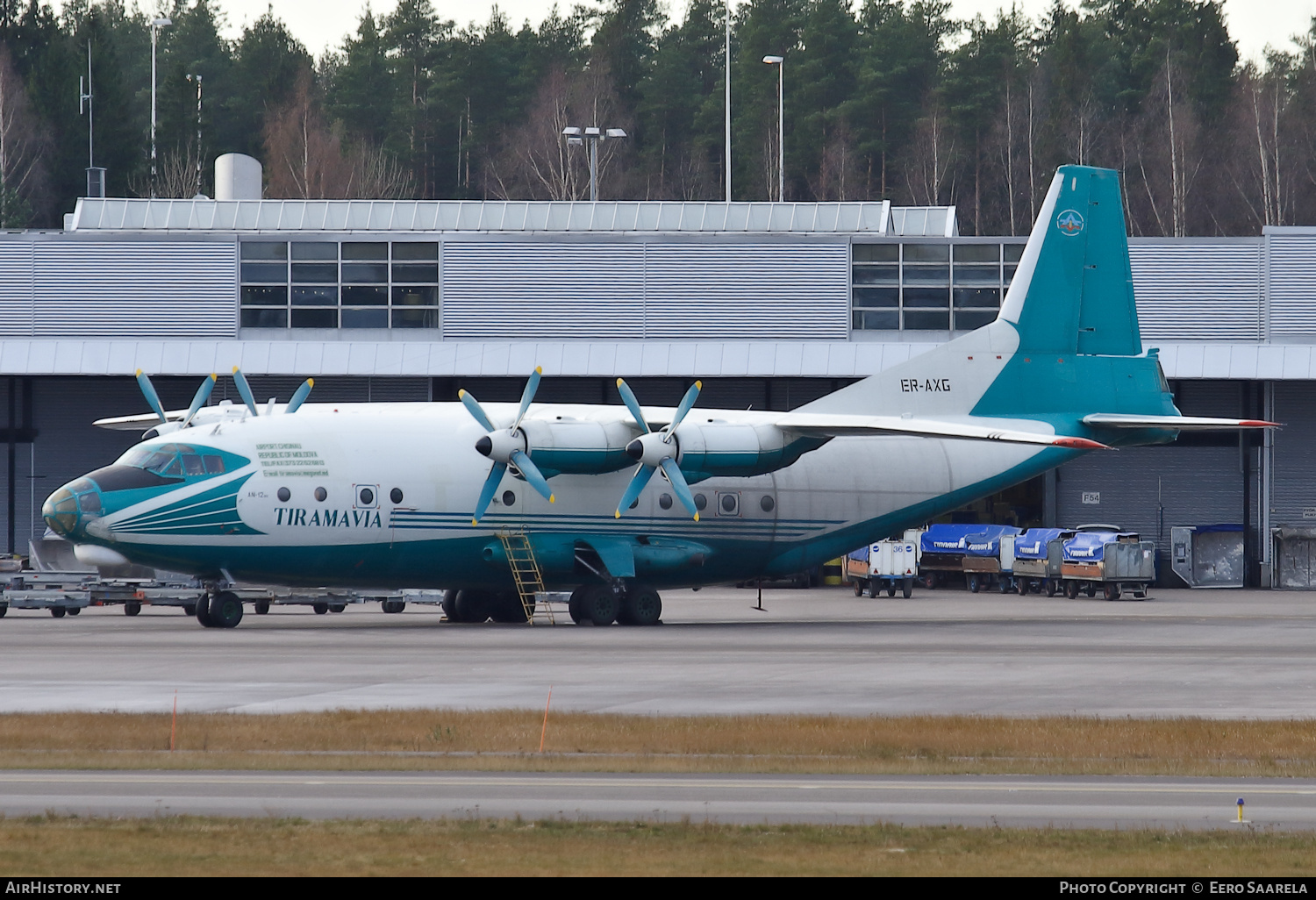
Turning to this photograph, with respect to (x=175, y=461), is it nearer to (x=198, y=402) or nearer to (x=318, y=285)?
(x=198, y=402)

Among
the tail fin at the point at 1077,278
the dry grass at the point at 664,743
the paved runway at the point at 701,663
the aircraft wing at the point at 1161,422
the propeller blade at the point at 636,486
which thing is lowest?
the paved runway at the point at 701,663

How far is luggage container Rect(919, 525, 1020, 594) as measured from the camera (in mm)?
58219

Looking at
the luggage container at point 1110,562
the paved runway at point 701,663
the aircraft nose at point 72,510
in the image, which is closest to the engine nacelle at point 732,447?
the paved runway at point 701,663

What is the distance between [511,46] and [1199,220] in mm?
55555

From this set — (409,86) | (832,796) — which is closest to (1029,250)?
(832,796)

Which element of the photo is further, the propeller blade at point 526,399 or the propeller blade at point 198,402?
the propeller blade at point 198,402

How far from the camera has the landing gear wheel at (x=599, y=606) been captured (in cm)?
3997

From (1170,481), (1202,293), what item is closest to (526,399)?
(1202,293)

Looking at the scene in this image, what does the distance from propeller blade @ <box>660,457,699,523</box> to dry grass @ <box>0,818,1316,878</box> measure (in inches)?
899

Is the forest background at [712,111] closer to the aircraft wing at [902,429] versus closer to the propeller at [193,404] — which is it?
the propeller at [193,404]

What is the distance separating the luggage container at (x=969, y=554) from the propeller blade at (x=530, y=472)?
2509cm

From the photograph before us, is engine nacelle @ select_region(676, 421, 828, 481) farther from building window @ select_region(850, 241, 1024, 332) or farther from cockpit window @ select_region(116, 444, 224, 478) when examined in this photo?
building window @ select_region(850, 241, 1024, 332)

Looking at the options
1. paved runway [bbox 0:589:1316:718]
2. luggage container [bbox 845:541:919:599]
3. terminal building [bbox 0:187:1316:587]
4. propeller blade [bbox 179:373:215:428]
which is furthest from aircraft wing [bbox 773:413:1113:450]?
terminal building [bbox 0:187:1316:587]

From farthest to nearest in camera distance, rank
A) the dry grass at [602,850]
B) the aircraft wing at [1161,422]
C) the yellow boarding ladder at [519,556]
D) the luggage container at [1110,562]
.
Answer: the luggage container at [1110,562]
the aircraft wing at [1161,422]
the yellow boarding ladder at [519,556]
the dry grass at [602,850]
